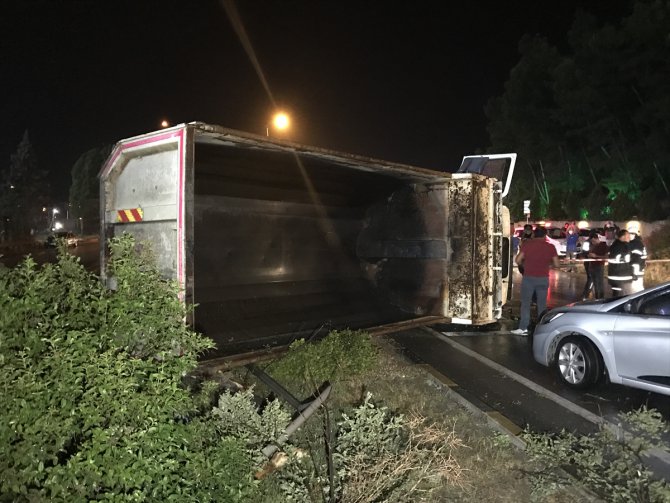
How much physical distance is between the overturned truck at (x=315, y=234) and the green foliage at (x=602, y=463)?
2.50 meters

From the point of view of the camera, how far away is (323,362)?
220 inches

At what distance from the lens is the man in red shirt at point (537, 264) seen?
854 cm

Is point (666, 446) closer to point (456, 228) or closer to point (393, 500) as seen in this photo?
point (393, 500)

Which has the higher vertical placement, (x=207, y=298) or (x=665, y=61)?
(x=665, y=61)

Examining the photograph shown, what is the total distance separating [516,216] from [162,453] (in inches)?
1791

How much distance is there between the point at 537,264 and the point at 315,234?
11.8 feet

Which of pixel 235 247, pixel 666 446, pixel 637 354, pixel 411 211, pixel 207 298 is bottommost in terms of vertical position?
pixel 666 446

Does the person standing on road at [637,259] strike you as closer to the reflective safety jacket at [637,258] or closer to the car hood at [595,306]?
the reflective safety jacket at [637,258]

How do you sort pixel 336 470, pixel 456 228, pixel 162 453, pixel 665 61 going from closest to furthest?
pixel 162 453, pixel 336 470, pixel 456 228, pixel 665 61

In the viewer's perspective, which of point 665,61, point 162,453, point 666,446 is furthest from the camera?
point 665,61

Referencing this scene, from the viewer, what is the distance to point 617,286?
9828 millimetres

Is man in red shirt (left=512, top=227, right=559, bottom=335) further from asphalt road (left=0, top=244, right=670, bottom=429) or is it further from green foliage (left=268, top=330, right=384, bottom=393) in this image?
green foliage (left=268, top=330, right=384, bottom=393)

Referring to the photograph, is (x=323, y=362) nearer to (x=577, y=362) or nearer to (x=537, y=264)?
(x=577, y=362)

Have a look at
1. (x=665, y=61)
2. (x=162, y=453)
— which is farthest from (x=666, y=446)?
(x=665, y=61)
